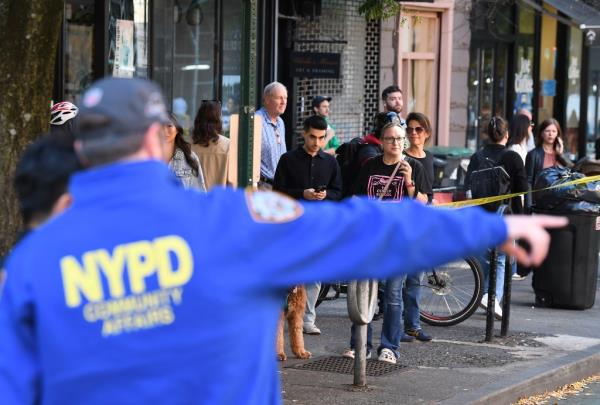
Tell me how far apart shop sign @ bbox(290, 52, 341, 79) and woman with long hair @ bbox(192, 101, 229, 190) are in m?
7.45

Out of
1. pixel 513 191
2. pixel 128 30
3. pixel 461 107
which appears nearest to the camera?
pixel 513 191

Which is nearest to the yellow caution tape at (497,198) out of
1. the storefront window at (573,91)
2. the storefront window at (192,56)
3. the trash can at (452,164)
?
the trash can at (452,164)

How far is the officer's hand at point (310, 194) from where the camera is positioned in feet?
31.2

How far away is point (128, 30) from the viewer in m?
14.2

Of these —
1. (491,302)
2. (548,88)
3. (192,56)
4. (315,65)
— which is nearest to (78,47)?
(192,56)

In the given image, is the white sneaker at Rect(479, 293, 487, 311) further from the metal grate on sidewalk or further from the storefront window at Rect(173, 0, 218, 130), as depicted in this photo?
the storefront window at Rect(173, 0, 218, 130)

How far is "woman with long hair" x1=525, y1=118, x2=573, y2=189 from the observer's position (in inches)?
539

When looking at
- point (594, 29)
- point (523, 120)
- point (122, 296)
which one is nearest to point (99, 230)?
point (122, 296)

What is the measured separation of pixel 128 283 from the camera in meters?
2.55

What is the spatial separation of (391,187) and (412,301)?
50.9 inches

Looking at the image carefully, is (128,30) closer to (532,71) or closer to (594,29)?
(594,29)

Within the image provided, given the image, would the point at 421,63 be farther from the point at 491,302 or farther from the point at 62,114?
the point at 62,114

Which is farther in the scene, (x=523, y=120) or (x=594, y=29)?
(x=594, y=29)

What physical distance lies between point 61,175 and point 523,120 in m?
10.4
